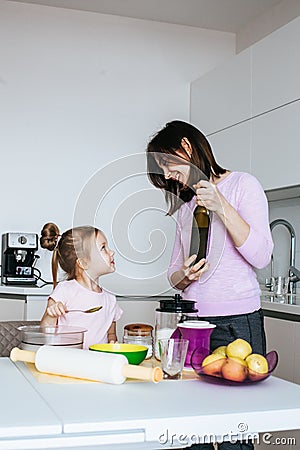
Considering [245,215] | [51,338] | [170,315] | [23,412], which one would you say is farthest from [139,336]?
A: [23,412]

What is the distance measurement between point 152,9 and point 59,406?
3146 millimetres

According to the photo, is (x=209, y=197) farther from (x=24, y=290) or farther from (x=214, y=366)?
(x=24, y=290)

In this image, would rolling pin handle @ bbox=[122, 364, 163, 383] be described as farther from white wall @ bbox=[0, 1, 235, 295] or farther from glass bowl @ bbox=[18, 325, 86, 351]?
white wall @ bbox=[0, 1, 235, 295]

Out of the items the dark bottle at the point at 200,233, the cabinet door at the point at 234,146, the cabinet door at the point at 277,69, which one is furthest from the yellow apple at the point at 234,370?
the cabinet door at the point at 234,146

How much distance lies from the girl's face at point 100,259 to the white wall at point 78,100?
1433 mm

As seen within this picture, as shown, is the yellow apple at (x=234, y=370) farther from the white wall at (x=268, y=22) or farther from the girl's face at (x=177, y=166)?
the white wall at (x=268, y=22)

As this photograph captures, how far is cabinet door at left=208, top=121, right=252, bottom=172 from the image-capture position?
3.44 m

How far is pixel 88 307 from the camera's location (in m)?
2.12

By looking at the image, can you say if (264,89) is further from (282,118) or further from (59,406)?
(59,406)

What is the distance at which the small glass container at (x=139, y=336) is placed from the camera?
1.66m

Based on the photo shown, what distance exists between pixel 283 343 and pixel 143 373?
144 cm

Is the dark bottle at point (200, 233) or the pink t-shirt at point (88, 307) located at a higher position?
the dark bottle at point (200, 233)

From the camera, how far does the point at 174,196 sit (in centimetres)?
198

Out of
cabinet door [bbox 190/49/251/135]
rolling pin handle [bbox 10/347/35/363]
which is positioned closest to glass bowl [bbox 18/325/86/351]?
rolling pin handle [bbox 10/347/35/363]
